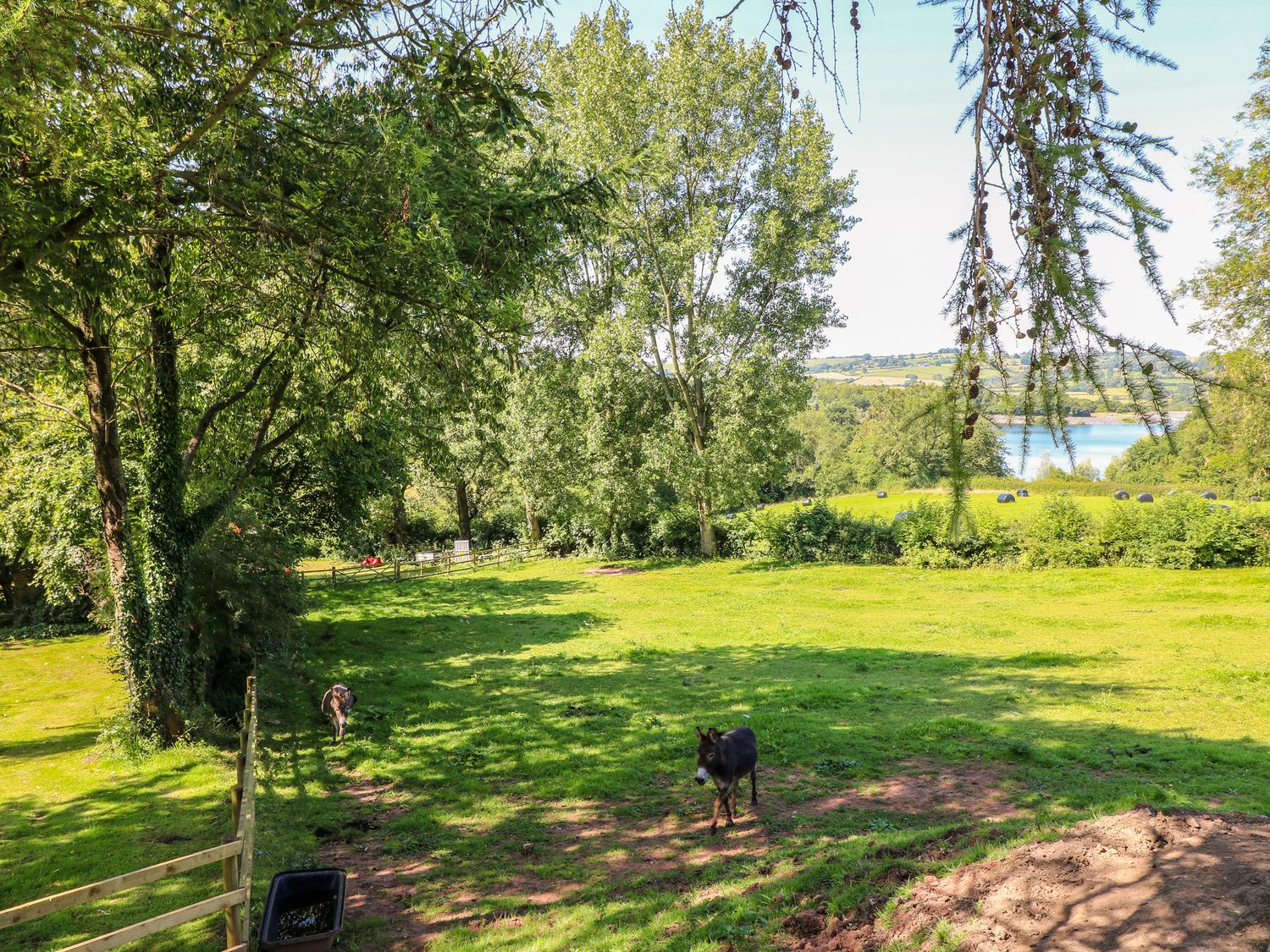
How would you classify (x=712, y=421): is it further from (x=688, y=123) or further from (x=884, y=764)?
(x=884, y=764)

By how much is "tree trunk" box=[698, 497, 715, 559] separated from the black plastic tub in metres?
29.5

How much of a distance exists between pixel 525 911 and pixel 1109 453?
662 centimetres

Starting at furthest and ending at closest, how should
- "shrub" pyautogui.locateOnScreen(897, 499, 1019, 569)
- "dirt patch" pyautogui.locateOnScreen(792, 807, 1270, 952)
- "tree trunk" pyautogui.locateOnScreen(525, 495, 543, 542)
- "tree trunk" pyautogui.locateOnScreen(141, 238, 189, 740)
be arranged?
"tree trunk" pyautogui.locateOnScreen(525, 495, 543, 542) < "shrub" pyautogui.locateOnScreen(897, 499, 1019, 569) < "tree trunk" pyautogui.locateOnScreen(141, 238, 189, 740) < "dirt patch" pyautogui.locateOnScreen(792, 807, 1270, 952)

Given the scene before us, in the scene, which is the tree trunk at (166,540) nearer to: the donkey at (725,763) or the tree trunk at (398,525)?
the donkey at (725,763)

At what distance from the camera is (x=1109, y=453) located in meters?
3.09

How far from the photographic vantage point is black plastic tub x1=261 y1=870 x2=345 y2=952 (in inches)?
236

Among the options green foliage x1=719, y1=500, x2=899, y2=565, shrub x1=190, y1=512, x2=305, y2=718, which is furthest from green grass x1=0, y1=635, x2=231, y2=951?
green foliage x1=719, y1=500, x2=899, y2=565

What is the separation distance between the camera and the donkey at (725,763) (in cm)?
809

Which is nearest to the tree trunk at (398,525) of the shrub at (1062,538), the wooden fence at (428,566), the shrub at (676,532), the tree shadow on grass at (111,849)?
the wooden fence at (428,566)

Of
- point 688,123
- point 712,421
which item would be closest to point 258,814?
point 712,421

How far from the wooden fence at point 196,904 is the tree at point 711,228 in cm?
2568

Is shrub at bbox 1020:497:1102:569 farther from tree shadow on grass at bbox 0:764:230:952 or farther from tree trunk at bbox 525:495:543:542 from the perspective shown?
tree shadow on grass at bbox 0:764:230:952

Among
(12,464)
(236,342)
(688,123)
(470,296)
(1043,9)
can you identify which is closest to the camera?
(1043,9)

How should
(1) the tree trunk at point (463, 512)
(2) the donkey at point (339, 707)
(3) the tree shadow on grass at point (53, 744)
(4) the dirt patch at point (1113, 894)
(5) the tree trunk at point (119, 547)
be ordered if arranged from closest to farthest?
(4) the dirt patch at point (1113, 894)
(5) the tree trunk at point (119, 547)
(3) the tree shadow on grass at point (53, 744)
(2) the donkey at point (339, 707)
(1) the tree trunk at point (463, 512)
